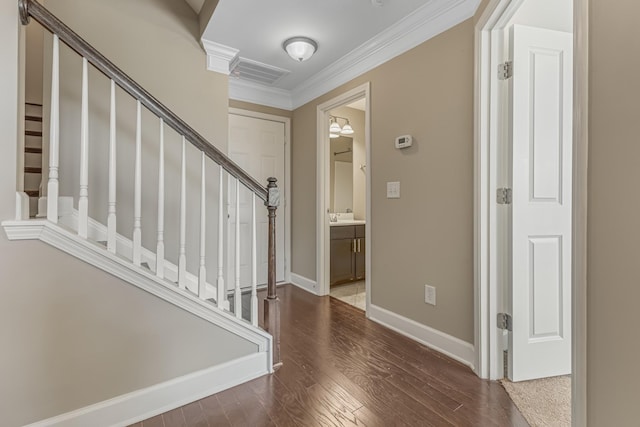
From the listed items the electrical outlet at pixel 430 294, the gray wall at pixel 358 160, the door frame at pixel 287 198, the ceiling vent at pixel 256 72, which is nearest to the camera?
the electrical outlet at pixel 430 294

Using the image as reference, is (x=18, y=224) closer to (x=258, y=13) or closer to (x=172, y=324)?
(x=172, y=324)

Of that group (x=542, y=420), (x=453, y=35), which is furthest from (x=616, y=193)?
(x=453, y=35)

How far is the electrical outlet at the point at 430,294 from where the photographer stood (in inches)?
87.9

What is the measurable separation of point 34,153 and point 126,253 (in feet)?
3.31

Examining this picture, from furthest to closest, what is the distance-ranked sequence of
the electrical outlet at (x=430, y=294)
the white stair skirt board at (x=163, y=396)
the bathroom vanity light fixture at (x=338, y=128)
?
the bathroom vanity light fixture at (x=338, y=128) < the electrical outlet at (x=430, y=294) < the white stair skirt board at (x=163, y=396)

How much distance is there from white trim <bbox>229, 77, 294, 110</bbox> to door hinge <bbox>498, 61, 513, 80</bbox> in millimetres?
2619

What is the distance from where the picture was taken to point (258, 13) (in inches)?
88.7

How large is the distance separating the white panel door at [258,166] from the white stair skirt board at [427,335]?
157 cm

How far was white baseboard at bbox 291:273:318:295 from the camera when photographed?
140 inches

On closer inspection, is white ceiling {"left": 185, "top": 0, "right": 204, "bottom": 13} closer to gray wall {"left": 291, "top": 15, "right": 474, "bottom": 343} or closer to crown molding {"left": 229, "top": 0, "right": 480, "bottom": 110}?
crown molding {"left": 229, "top": 0, "right": 480, "bottom": 110}

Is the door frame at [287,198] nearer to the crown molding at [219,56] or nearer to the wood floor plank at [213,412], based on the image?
the crown molding at [219,56]

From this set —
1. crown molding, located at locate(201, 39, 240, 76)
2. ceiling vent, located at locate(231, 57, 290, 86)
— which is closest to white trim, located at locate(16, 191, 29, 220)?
crown molding, located at locate(201, 39, 240, 76)

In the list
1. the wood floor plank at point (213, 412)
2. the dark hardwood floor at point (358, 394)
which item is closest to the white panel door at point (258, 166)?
the dark hardwood floor at point (358, 394)

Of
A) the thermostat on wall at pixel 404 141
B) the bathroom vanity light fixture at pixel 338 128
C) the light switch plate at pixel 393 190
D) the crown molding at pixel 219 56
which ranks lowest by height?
the light switch plate at pixel 393 190
